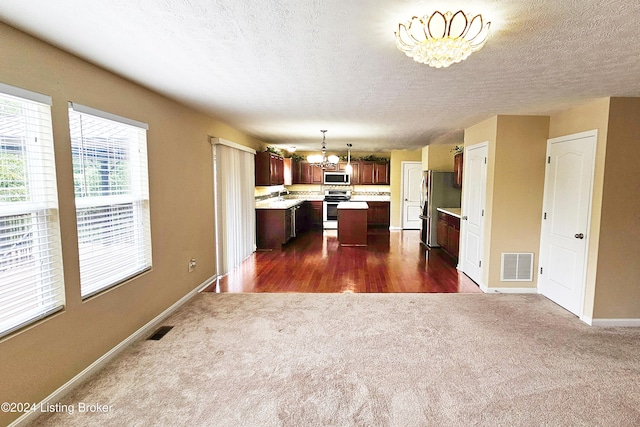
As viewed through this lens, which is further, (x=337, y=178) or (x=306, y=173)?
(x=306, y=173)

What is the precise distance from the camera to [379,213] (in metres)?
9.10

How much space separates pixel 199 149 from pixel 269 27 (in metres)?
2.58

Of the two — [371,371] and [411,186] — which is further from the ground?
[411,186]

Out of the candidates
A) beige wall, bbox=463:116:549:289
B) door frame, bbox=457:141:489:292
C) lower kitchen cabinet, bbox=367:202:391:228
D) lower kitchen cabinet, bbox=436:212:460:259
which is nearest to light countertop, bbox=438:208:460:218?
lower kitchen cabinet, bbox=436:212:460:259

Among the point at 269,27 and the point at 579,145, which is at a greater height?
the point at 269,27

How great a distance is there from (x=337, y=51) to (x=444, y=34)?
703 mm

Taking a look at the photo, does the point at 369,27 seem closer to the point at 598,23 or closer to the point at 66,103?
the point at 598,23

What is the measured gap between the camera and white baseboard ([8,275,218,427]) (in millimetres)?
1846

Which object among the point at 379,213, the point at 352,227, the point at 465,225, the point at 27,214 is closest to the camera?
the point at 27,214

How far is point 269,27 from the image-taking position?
5.79 ft

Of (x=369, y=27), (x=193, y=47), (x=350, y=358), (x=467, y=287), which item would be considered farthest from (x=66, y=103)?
(x=467, y=287)

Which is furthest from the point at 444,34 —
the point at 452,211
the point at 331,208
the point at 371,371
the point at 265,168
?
the point at 331,208

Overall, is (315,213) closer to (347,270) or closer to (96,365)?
(347,270)

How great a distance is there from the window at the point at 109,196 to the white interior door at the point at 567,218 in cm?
443
